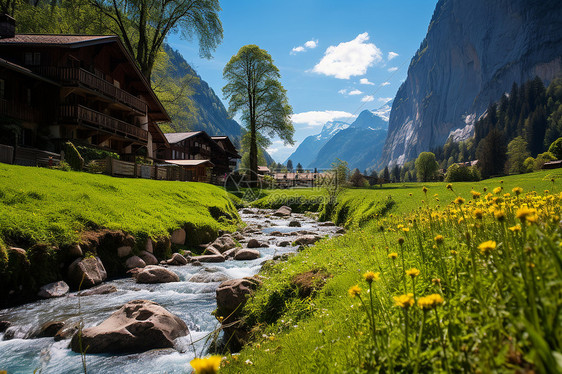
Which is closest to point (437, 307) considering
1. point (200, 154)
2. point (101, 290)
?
point (101, 290)

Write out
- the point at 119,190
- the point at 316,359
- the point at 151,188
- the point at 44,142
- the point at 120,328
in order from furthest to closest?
1. the point at 44,142
2. the point at 151,188
3. the point at 119,190
4. the point at 120,328
5. the point at 316,359

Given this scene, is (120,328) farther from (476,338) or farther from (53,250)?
(476,338)

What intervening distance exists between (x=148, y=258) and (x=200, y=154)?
4805cm

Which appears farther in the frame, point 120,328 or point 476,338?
point 120,328

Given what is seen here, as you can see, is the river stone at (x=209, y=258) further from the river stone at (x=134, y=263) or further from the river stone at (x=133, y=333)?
the river stone at (x=133, y=333)

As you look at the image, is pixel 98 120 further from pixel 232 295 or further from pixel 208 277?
pixel 232 295

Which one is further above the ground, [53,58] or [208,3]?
[208,3]

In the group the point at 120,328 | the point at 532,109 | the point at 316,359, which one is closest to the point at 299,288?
the point at 316,359

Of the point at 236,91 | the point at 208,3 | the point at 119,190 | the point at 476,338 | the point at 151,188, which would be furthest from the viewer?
the point at 236,91

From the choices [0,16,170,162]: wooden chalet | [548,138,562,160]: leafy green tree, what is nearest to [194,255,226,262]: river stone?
[0,16,170,162]: wooden chalet

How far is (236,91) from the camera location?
44125 millimetres

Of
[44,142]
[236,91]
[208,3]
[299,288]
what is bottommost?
[299,288]

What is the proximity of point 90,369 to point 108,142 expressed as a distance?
26.8m

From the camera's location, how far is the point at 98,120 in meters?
23.1
